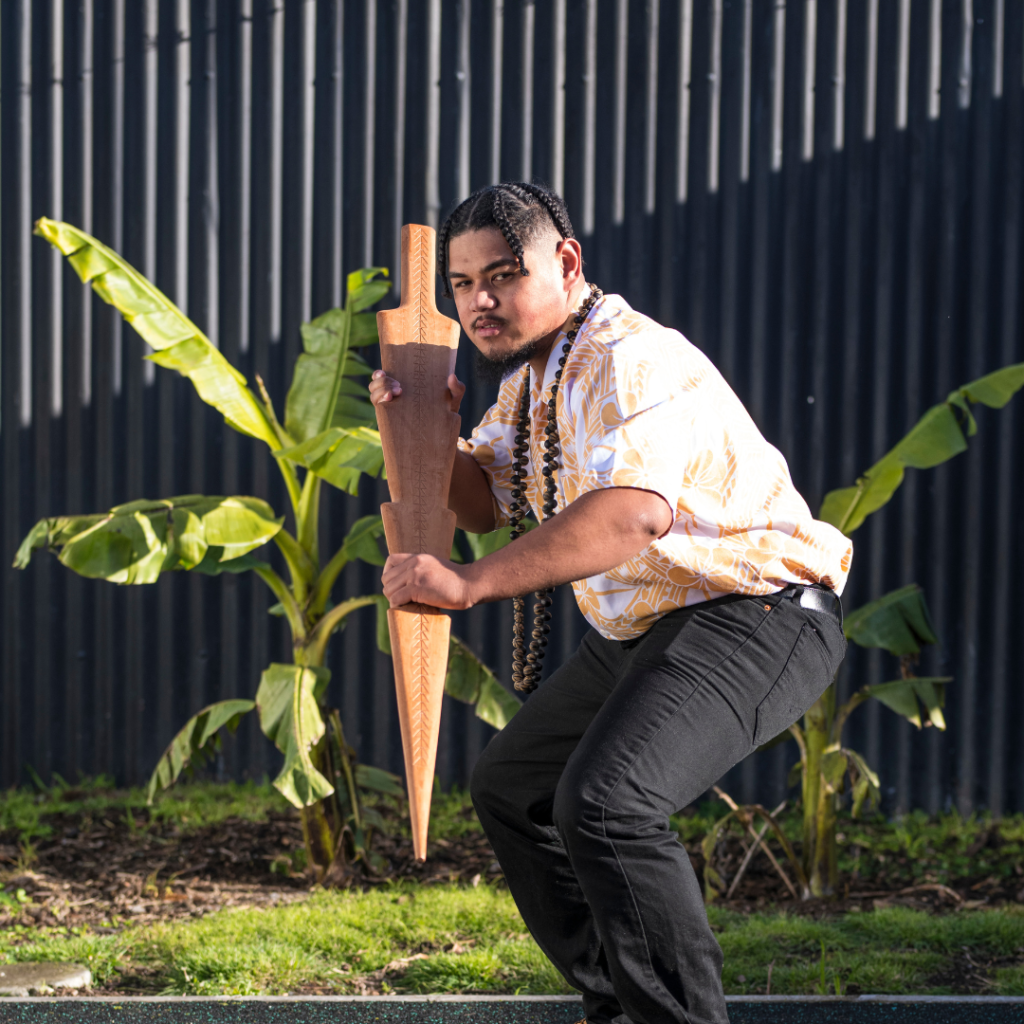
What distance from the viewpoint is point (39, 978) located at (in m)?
3.00

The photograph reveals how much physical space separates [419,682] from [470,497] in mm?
659

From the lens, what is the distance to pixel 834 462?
4.86 meters

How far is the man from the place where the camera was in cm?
188

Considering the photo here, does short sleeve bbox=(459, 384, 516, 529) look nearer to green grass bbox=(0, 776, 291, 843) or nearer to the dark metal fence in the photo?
the dark metal fence

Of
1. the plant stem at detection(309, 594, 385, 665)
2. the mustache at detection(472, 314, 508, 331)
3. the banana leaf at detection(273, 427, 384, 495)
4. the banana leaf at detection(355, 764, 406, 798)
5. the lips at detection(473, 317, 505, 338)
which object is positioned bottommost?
the banana leaf at detection(355, 764, 406, 798)

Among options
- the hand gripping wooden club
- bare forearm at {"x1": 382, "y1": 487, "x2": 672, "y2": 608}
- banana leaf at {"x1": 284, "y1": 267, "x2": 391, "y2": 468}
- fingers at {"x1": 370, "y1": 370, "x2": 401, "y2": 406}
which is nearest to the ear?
the hand gripping wooden club

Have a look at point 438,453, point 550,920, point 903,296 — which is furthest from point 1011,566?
point 438,453

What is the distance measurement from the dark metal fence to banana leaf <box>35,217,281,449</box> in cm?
118

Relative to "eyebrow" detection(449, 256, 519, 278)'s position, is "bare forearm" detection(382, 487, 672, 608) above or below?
below

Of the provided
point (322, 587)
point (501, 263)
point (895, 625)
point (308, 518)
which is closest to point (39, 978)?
point (322, 587)

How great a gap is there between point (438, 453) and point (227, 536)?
1850mm

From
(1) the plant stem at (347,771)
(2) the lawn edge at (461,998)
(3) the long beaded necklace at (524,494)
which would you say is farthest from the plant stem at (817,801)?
(3) the long beaded necklace at (524,494)

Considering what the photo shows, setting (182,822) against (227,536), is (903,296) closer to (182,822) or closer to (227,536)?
(227,536)

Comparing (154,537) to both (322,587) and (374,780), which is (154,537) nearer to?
(322,587)
